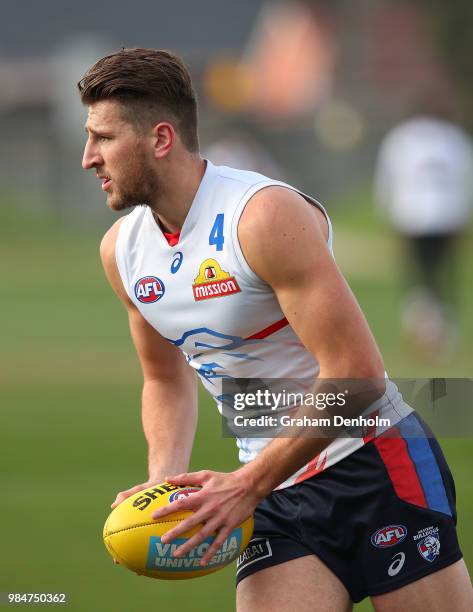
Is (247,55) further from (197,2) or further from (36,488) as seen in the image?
(36,488)

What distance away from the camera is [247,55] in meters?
66.3

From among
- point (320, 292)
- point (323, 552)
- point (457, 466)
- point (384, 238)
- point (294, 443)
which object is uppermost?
point (320, 292)

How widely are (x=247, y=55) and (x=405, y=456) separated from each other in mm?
62774

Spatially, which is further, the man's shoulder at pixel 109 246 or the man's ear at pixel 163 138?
the man's shoulder at pixel 109 246

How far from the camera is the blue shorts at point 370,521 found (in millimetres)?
4859

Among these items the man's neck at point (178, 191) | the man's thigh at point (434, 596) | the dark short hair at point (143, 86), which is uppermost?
the dark short hair at point (143, 86)

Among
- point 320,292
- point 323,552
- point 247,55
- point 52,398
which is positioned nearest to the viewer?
point 320,292

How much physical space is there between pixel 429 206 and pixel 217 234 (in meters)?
13.1

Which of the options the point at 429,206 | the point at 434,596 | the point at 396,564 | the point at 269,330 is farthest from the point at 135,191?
the point at 429,206

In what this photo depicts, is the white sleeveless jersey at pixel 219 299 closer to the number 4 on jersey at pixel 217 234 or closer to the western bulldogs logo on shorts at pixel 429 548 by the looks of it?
the number 4 on jersey at pixel 217 234

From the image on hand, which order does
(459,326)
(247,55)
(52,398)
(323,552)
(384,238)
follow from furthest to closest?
(247,55)
(384,238)
(459,326)
(52,398)
(323,552)

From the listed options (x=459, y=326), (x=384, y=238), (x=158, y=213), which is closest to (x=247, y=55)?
(x=384, y=238)

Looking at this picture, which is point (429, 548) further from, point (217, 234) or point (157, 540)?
point (217, 234)

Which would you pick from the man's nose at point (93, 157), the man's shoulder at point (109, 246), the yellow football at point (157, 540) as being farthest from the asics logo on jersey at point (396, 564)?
the man's nose at point (93, 157)
